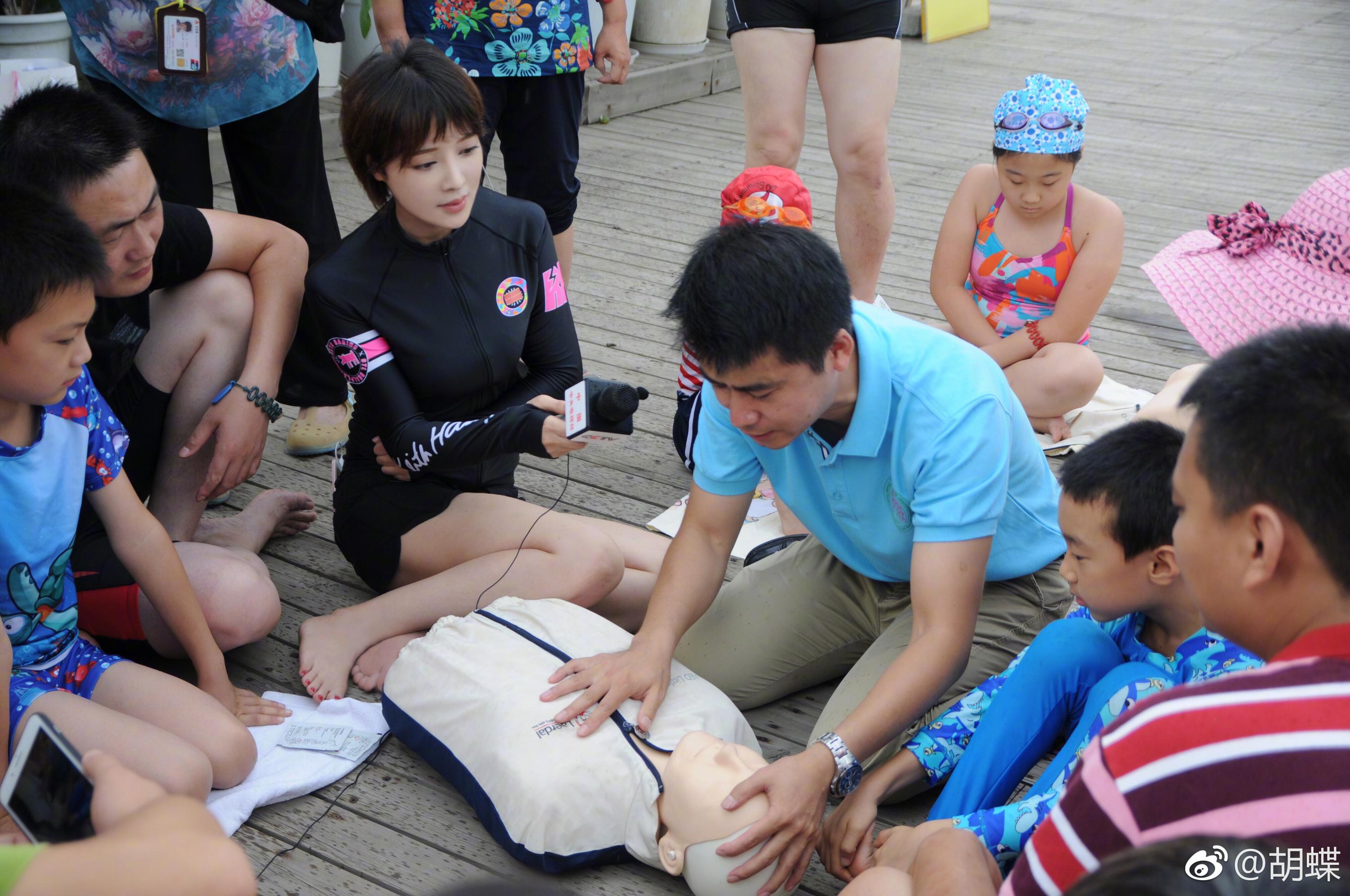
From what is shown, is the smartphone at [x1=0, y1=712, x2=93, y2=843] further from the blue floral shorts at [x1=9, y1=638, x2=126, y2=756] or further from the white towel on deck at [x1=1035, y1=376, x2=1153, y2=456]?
the white towel on deck at [x1=1035, y1=376, x2=1153, y2=456]

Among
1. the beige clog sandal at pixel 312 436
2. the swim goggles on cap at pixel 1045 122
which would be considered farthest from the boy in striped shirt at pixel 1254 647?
Answer: the beige clog sandal at pixel 312 436

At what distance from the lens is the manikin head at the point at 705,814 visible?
1488 mm

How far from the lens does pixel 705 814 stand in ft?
4.93

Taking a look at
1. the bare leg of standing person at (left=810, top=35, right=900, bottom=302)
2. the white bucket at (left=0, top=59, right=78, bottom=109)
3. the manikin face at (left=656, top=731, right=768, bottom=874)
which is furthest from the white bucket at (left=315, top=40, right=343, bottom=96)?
the manikin face at (left=656, top=731, right=768, bottom=874)

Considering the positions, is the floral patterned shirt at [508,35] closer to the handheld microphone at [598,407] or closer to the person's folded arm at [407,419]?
the person's folded arm at [407,419]

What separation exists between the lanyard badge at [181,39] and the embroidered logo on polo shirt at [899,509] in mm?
1658

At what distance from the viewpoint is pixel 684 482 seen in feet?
9.00

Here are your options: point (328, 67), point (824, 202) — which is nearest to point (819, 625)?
point (824, 202)

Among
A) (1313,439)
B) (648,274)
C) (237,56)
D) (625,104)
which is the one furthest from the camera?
(625,104)

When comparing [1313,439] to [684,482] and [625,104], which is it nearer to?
[684,482]

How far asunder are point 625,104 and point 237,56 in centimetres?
343

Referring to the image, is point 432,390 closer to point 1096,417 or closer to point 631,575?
point 631,575

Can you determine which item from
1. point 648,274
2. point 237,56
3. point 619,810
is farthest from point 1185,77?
point 619,810

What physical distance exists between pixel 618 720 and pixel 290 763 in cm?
52
